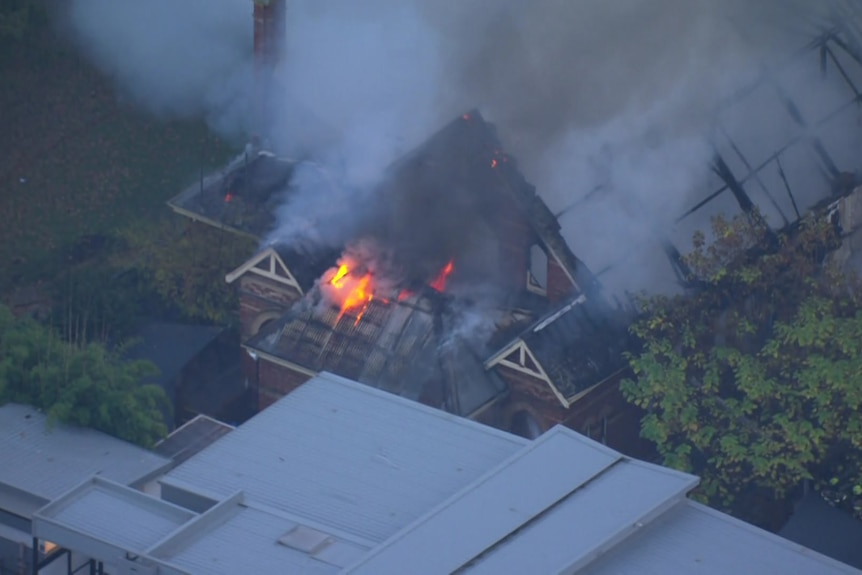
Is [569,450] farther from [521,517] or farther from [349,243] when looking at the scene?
[349,243]

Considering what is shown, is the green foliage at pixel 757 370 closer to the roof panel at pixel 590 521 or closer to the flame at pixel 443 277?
the roof panel at pixel 590 521

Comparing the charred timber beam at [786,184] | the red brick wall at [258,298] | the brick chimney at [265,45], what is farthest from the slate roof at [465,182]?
the brick chimney at [265,45]

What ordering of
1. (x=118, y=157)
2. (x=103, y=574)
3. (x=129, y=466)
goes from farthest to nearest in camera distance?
(x=118, y=157), (x=129, y=466), (x=103, y=574)

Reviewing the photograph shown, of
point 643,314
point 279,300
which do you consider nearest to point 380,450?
point 643,314

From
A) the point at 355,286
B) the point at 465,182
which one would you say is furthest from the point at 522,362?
the point at 465,182

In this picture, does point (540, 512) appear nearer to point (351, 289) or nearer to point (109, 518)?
point (109, 518)

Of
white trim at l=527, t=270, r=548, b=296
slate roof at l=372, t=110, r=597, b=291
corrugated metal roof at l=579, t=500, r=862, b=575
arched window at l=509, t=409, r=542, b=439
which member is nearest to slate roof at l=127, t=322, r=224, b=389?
slate roof at l=372, t=110, r=597, b=291
